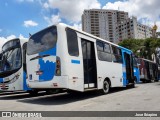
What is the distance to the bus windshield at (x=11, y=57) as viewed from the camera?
11984mm

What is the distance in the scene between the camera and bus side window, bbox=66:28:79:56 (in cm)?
912

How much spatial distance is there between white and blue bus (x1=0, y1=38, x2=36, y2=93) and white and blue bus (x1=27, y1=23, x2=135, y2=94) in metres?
1.71

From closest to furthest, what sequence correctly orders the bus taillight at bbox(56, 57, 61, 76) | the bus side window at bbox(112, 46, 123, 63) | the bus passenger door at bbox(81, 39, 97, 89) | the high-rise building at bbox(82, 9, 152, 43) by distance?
1. the bus taillight at bbox(56, 57, 61, 76)
2. the bus passenger door at bbox(81, 39, 97, 89)
3. the bus side window at bbox(112, 46, 123, 63)
4. the high-rise building at bbox(82, 9, 152, 43)

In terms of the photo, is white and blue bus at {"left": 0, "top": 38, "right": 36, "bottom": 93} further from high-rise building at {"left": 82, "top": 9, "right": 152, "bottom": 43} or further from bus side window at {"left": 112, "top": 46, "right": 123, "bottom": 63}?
high-rise building at {"left": 82, "top": 9, "right": 152, "bottom": 43}

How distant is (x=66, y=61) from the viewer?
8.71 meters

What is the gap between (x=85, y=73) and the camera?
10133mm

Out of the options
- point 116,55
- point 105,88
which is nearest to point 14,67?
point 105,88

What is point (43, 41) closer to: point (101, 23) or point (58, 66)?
point (58, 66)

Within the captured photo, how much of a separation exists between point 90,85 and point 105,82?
5.52 feet

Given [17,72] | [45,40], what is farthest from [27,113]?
[17,72]

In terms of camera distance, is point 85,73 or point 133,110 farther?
point 85,73

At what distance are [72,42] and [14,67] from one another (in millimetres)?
4228

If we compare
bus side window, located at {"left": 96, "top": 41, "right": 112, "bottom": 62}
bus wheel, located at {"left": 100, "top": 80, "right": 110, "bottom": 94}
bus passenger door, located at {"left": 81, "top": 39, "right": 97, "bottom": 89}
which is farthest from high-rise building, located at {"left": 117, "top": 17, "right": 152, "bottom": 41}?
bus passenger door, located at {"left": 81, "top": 39, "right": 97, "bottom": 89}

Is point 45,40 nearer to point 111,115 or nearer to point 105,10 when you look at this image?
point 111,115
